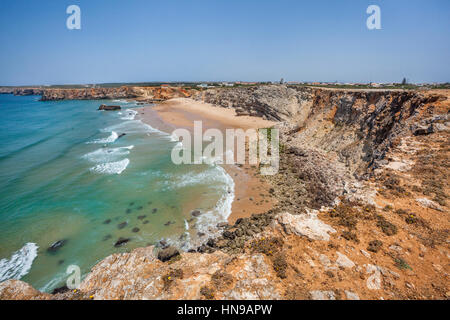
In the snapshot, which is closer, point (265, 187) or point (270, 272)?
point (270, 272)

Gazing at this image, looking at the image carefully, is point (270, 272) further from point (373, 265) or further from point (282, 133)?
point (282, 133)

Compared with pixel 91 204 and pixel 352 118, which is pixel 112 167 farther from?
pixel 352 118

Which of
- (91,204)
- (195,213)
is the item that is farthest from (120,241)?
(91,204)

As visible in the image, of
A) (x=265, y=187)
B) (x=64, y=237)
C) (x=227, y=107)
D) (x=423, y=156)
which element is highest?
(x=227, y=107)

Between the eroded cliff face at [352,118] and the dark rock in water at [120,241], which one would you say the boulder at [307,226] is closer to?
the eroded cliff face at [352,118]

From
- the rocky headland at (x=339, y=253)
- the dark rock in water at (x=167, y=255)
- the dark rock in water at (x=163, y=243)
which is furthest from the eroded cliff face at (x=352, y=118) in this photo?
the dark rock in water at (x=163, y=243)
